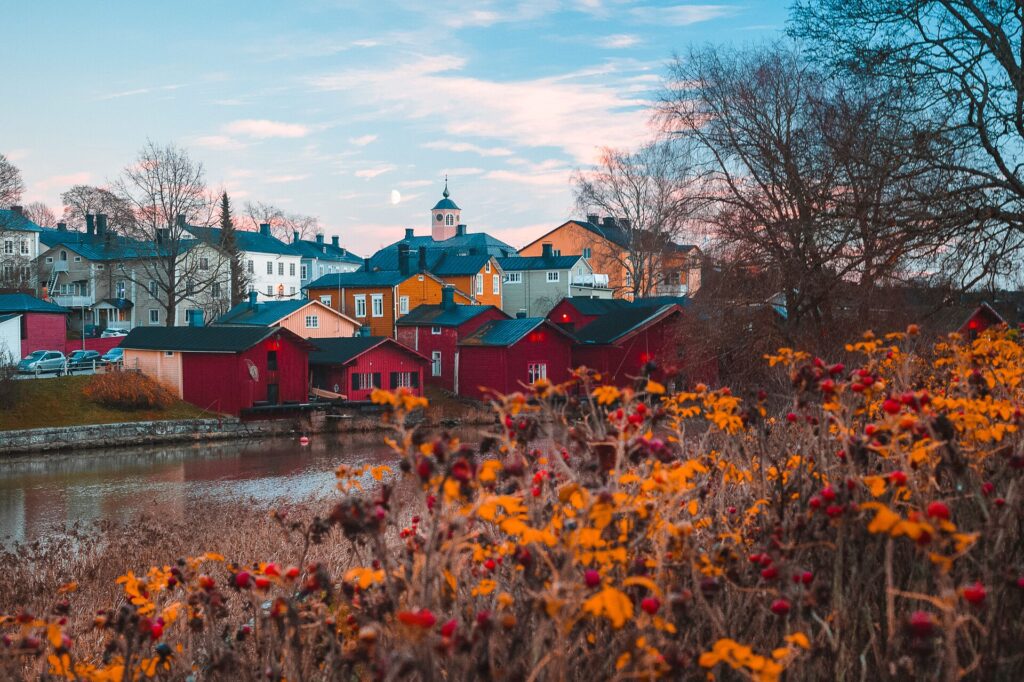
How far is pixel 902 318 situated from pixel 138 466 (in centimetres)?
2195

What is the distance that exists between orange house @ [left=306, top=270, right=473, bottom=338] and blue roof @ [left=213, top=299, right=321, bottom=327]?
7657 millimetres

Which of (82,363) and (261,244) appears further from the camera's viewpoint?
(261,244)

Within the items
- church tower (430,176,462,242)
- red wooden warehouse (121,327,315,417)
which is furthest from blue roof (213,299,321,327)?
church tower (430,176,462,242)

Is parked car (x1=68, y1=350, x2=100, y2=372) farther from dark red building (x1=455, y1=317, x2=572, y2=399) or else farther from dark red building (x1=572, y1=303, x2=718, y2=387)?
dark red building (x1=572, y1=303, x2=718, y2=387)

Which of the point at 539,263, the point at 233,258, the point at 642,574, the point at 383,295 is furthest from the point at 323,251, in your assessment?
the point at 642,574

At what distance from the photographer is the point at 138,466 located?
2872cm

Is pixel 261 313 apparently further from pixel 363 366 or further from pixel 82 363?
pixel 363 366

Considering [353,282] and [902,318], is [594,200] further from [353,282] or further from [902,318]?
[902,318]

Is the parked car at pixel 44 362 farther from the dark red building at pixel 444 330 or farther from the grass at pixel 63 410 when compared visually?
Answer: the dark red building at pixel 444 330

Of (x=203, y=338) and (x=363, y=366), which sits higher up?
(x=203, y=338)

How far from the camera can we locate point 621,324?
150ft

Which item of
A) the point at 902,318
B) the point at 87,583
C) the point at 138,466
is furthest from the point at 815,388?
the point at 138,466

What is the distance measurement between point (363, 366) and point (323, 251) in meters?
63.2

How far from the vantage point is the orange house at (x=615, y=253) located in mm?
26659
